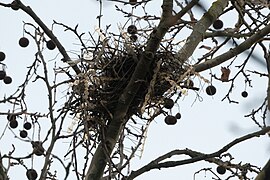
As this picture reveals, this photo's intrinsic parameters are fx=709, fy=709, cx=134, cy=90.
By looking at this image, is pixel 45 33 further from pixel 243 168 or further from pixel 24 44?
pixel 243 168

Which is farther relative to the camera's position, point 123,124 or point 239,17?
point 239,17

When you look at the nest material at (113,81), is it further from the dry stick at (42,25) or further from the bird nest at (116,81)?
the dry stick at (42,25)

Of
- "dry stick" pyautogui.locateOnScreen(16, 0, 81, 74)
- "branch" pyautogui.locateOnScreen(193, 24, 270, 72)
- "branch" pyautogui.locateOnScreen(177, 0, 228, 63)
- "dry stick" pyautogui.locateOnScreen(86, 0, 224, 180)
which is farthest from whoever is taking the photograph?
"dry stick" pyautogui.locateOnScreen(16, 0, 81, 74)

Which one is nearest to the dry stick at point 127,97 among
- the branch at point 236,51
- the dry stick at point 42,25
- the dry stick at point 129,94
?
the dry stick at point 129,94

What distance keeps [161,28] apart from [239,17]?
1426mm

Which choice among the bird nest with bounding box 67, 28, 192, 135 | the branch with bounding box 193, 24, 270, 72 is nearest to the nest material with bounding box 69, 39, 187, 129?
the bird nest with bounding box 67, 28, 192, 135

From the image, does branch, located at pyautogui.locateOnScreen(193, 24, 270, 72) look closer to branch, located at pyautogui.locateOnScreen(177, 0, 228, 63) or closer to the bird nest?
branch, located at pyautogui.locateOnScreen(177, 0, 228, 63)

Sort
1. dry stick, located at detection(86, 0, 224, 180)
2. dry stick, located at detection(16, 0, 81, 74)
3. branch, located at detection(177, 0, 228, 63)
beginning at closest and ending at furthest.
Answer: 1. dry stick, located at detection(86, 0, 224, 180)
2. branch, located at detection(177, 0, 228, 63)
3. dry stick, located at detection(16, 0, 81, 74)

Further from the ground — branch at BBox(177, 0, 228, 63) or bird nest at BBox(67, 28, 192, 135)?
branch at BBox(177, 0, 228, 63)

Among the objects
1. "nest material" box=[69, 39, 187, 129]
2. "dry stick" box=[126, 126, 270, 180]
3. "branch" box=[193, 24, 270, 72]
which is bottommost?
"dry stick" box=[126, 126, 270, 180]

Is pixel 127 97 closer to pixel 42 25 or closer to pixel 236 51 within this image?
pixel 236 51

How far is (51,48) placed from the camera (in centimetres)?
416

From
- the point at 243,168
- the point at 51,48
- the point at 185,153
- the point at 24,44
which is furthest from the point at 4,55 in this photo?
the point at 243,168

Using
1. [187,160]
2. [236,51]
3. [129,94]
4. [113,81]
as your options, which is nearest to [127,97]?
[129,94]
